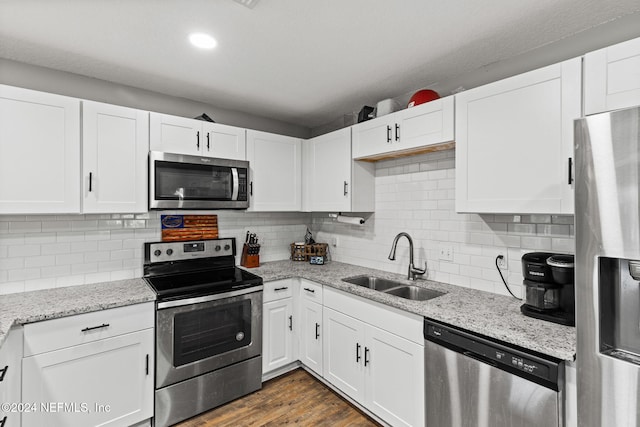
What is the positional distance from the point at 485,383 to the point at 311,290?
1485 millimetres

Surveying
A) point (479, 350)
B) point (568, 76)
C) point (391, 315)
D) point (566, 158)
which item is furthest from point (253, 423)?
point (568, 76)

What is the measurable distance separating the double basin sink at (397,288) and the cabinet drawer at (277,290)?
0.53 meters

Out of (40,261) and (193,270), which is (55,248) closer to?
(40,261)

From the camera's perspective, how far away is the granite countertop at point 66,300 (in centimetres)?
175

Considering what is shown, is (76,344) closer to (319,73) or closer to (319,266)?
(319,266)

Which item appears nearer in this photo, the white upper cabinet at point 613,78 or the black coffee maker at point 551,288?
the white upper cabinet at point 613,78

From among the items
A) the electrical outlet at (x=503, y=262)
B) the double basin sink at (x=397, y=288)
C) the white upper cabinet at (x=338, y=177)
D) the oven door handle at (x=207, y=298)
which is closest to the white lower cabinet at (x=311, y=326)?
the double basin sink at (x=397, y=288)

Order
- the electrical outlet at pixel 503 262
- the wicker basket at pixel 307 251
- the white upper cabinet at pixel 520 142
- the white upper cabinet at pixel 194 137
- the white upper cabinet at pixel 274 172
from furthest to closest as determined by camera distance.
Answer: 1. the wicker basket at pixel 307 251
2. the white upper cabinet at pixel 274 172
3. the white upper cabinet at pixel 194 137
4. the electrical outlet at pixel 503 262
5. the white upper cabinet at pixel 520 142

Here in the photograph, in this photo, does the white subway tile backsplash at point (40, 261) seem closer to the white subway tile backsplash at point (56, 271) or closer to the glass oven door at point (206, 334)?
the white subway tile backsplash at point (56, 271)

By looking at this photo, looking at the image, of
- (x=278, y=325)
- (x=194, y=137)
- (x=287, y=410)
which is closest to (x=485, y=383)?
(x=287, y=410)

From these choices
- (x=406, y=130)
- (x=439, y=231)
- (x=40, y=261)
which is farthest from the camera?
(x=439, y=231)

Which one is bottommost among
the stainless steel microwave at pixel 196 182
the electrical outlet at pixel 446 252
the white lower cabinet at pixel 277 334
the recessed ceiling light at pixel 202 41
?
the white lower cabinet at pixel 277 334

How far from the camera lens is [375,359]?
2160 mm

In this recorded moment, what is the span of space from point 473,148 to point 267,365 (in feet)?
7.55
